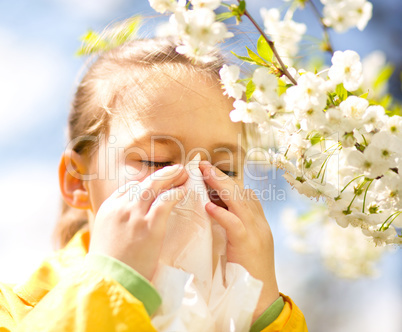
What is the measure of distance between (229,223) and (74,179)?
61cm

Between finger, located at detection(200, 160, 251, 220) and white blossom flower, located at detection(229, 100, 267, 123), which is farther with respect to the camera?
finger, located at detection(200, 160, 251, 220)

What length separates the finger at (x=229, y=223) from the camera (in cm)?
103

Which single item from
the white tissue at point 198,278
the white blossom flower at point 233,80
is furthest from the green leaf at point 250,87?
the white tissue at point 198,278

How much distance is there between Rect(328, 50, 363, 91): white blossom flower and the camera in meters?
0.73

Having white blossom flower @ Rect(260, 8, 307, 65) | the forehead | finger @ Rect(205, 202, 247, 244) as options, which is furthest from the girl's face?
white blossom flower @ Rect(260, 8, 307, 65)

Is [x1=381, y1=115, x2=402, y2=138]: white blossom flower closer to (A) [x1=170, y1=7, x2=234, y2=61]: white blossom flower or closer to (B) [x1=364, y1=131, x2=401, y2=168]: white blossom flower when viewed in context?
(B) [x1=364, y1=131, x2=401, y2=168]: white blossom flower

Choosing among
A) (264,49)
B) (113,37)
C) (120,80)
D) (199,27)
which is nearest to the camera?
(199,27)

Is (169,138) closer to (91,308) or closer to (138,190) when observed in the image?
(138,190)

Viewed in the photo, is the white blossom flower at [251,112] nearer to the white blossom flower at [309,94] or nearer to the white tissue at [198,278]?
the white blossom flower at [309,94]

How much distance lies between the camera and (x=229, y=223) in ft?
3.39

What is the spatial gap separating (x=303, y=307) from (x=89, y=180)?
2574 millimetres

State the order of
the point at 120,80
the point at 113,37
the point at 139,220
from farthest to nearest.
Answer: the point at 113,37 → the point at 120,80 → the point at 139,220

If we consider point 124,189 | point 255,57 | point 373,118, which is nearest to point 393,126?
point 373,118

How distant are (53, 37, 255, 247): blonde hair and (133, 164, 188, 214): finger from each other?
24 centimetres
